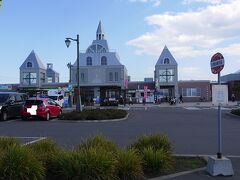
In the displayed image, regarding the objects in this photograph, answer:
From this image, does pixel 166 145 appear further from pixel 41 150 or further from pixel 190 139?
pixel 190 139

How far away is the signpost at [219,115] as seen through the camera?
8938 mm

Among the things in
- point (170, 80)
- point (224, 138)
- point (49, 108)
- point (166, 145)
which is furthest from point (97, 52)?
point (166, 145)

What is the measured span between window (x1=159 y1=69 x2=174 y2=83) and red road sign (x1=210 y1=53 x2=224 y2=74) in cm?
7785

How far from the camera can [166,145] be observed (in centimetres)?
1004

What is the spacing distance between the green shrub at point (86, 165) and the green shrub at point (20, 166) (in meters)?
0.40

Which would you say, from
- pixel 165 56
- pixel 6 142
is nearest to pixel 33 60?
pixel 165 56

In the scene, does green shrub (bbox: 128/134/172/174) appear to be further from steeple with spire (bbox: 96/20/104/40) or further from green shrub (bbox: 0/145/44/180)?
steeple with spire (bbox: 96/20/104/40)

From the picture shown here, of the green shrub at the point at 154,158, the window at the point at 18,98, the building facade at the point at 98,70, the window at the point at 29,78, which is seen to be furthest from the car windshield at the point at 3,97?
the window at the point at 29,78

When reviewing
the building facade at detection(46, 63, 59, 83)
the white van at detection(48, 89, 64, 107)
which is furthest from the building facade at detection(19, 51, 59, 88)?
the white van at detection(48, 89, 64, 107)

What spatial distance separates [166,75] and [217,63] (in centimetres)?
7875

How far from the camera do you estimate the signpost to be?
29.3 ft

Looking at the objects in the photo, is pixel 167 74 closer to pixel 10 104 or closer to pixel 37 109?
pixel 37 109

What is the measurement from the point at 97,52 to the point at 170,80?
1572 cm

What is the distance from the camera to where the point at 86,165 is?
7625 mm
